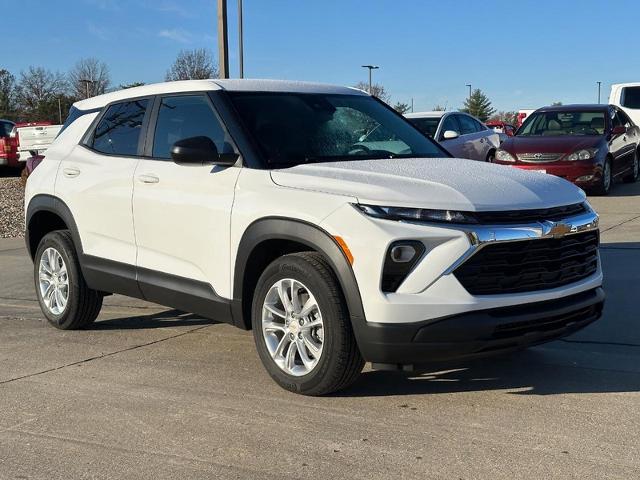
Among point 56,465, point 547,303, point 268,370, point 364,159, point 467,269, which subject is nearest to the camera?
point 56,465

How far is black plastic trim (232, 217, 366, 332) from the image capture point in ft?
13.1

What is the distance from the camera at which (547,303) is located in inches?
163

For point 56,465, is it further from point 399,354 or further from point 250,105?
point 250,105

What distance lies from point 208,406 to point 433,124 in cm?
1149

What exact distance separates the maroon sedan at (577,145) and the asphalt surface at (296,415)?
7687mm

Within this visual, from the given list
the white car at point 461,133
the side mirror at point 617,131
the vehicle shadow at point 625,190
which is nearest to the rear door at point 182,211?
the white car at point 461,133

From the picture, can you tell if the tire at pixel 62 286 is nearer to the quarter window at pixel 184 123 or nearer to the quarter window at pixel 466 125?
the quarter window at pixel 184 123

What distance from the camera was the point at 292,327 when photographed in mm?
4375

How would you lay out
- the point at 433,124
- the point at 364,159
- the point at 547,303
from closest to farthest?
1. the point at 547,303
2. the point at 364,159
3. the point at 433,124

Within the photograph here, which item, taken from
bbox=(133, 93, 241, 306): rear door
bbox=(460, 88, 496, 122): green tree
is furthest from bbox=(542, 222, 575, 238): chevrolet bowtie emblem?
bbox=(460, 88, 496, 122): green tree

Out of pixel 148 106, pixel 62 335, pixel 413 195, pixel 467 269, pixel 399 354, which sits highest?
pixel 148 106

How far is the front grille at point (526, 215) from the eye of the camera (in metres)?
3.92

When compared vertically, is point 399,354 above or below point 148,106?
below

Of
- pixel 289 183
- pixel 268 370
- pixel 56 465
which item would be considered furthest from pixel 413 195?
pixel 56 465
